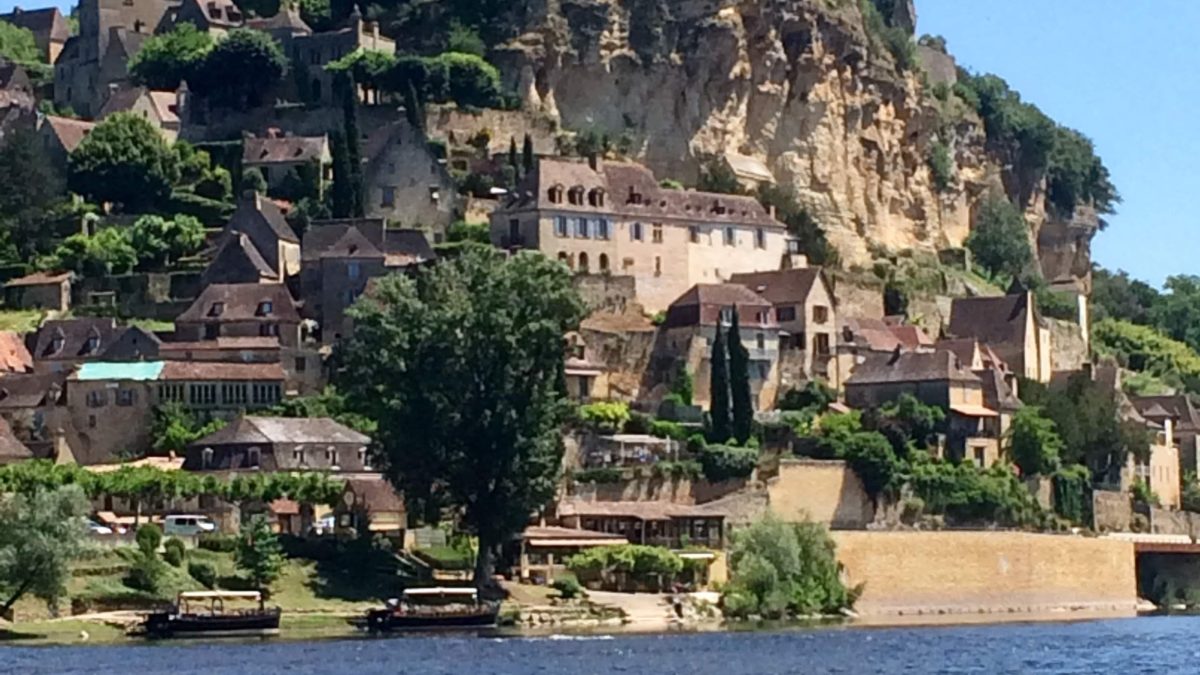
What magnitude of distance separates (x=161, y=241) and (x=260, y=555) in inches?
1238

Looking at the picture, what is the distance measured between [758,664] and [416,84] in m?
60.0

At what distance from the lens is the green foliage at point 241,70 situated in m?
138

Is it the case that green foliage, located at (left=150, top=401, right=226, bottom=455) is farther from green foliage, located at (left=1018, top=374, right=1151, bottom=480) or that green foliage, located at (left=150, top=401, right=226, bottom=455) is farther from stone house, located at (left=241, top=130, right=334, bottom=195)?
green foliage, located at (left=1018, top=374, right=1151, bottom=480)

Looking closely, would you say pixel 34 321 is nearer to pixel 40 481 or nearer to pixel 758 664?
pixel 40 481

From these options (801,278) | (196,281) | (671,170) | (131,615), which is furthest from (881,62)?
(131,615)

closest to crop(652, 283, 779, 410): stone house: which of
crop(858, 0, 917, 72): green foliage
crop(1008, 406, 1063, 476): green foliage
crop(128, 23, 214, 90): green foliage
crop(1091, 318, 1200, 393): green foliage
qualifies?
crop(1008, 406, 1063, 476): green foliage

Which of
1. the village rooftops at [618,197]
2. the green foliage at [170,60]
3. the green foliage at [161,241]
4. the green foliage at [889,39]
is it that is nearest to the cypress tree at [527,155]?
the village rooftops at [618,197]

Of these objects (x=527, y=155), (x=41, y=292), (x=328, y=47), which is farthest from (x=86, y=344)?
(x=328, y=47)

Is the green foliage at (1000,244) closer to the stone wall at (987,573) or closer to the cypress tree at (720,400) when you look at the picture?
the stone wall at (987,573)

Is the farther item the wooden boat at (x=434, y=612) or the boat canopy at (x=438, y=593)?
the boat canopy at (x=438, y=593)

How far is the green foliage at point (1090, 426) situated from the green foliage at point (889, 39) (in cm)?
2783

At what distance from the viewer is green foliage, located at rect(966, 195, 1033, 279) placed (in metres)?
159

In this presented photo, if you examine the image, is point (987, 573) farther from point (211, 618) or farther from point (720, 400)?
point (211, 618)

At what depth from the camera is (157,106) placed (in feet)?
454
